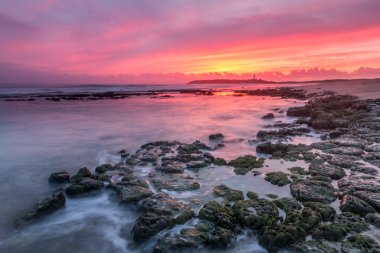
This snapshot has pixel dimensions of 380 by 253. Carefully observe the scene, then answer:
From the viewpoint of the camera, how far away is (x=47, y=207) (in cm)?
794

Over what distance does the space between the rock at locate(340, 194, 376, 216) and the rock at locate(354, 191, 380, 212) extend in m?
0.24

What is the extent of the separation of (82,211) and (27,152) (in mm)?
8768

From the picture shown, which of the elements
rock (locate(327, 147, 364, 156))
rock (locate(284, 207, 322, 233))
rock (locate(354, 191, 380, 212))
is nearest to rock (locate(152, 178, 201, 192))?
rock (locate(284, 207, 322, 233))

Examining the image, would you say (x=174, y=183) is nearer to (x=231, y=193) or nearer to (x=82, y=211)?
(x=231, y=193)

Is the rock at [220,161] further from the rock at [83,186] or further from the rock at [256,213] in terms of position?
the rock at [83,186]

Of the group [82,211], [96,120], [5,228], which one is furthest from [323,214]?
[96,120]

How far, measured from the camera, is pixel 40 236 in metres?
6.86

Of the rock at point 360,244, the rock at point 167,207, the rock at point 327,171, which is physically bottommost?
the rock at point 360,244

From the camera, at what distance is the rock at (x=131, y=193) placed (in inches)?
332

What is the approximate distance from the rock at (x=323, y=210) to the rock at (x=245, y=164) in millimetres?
3308

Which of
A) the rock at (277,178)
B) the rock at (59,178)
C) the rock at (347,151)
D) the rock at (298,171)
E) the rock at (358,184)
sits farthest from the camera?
the rock at (347,151)

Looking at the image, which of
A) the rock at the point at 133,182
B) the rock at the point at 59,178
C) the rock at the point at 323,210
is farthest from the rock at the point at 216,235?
the rock at the point at 59,178

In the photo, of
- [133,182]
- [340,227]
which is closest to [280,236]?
[340,227]

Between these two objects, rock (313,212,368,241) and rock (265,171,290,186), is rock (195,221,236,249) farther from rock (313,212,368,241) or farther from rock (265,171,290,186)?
rock (265,171,290,186)
